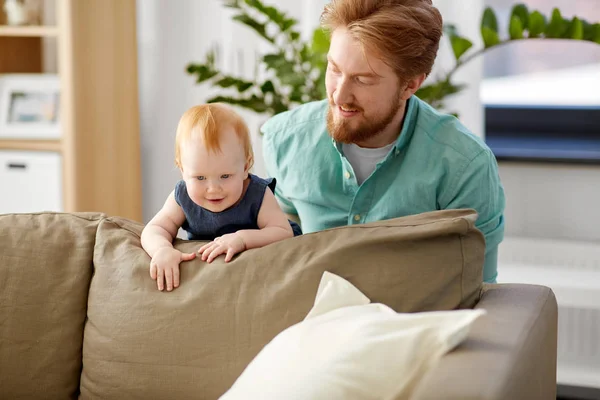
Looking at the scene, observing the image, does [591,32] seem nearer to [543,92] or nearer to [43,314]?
[543,92]

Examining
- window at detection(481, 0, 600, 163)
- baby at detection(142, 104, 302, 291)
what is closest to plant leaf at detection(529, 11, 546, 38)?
window at detection(481, 0, 600, 163)

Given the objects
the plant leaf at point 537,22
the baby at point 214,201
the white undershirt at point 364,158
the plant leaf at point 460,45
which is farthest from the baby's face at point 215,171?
the plant leaf at point 537,22

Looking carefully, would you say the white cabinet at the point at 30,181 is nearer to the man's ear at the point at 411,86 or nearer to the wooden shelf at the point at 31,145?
the wooden shelf at the point at 31,145

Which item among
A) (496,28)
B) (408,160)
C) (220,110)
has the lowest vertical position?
(408,160)

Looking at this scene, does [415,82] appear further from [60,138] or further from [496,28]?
[60,138]

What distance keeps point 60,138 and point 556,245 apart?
182 centimetres

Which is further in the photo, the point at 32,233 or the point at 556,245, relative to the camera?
the point at 556,245

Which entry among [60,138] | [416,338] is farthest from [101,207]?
[416,338]

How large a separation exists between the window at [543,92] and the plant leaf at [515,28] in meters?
0.55

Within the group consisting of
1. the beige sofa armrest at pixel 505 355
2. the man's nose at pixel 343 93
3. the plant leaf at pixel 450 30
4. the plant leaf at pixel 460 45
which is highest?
the plant leaf at pixel 450 30

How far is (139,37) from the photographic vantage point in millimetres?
3639

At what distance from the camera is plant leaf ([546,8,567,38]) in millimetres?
2545

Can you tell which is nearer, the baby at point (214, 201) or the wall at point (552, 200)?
the baby at point (214, 201)

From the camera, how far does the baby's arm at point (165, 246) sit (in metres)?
1.61
